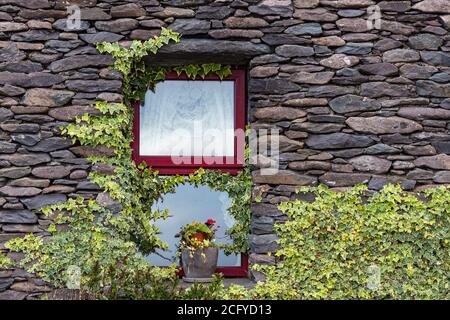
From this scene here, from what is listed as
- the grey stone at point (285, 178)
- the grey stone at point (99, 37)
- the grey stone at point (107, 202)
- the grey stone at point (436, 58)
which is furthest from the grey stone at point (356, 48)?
the grey stone at point (107, 202)

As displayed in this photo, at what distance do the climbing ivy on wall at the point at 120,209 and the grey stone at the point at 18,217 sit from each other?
13cm

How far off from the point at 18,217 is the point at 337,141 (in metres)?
2.64

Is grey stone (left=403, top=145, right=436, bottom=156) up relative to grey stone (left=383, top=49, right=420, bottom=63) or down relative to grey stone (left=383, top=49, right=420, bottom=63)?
down

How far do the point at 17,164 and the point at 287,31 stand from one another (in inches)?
96.2

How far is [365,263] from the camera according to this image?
5.64 m

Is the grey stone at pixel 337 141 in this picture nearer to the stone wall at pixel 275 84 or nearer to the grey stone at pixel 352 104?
the stone wall at pixel 275 84

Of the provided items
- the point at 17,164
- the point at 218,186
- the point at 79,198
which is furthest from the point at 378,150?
the point at 17,164

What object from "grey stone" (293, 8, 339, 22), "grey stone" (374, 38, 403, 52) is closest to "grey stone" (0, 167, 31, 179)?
"grey stone" (293, 8, 339, 22)

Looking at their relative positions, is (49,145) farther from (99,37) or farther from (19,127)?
(99,37)

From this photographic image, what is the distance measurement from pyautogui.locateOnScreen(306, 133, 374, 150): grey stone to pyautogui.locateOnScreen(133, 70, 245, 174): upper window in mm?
618

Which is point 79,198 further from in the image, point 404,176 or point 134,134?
point 404,176

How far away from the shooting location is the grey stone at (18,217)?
5.60 m

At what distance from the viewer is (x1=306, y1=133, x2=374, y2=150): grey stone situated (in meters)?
5.73

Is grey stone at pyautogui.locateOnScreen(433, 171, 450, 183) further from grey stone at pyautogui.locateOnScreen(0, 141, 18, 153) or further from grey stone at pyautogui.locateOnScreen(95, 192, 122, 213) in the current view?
grey stone at pyautogui.locateOnScreen(0, 141, 18, 153)
